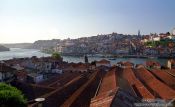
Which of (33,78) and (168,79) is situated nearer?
(168,79)

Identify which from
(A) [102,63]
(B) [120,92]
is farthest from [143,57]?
(B) [120,92]

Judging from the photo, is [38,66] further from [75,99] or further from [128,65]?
[75,99]

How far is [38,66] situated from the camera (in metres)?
57.5

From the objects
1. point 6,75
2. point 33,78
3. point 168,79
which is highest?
point 6,75

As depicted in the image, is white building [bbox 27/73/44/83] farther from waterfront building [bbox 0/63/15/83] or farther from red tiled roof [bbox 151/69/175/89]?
red tiled roof [bbox 151/69/175/89]

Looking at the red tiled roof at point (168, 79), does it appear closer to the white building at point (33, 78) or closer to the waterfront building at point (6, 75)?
the white building at point (33, 78)

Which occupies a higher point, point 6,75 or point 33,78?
point 6,75

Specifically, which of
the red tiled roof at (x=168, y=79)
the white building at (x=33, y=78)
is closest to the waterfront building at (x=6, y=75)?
the white building at (x=33, y=78)

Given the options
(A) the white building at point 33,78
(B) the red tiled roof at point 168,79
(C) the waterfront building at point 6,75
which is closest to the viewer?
(B) the red tiled roof at point 168,79

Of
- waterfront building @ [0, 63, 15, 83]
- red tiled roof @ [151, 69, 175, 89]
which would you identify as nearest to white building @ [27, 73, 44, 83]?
waterfront building @ [0, 63, 15, 83]

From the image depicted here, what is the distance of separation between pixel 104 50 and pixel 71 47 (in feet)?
59.6

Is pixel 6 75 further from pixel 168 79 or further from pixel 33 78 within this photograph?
pixel 168 79

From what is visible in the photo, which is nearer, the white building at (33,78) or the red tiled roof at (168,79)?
the red tiled roof at (168,79)

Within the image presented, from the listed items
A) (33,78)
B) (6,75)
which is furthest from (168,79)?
(6,75)
